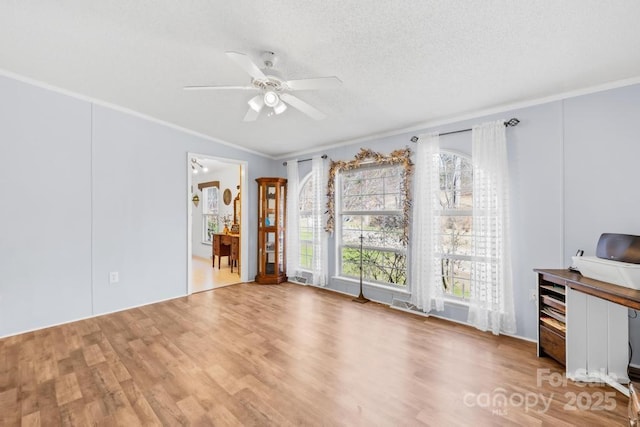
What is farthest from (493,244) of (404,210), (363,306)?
(363,306)

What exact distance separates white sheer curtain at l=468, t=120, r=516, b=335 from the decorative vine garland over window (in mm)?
809

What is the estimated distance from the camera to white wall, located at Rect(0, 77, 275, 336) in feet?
9.40

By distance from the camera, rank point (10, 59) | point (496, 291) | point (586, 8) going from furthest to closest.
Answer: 1. point (496, 291)
2. point (10, 59)
3. point (586, 8)

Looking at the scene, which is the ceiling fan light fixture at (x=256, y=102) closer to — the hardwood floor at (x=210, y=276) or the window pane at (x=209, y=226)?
the hardwood floor at (x=210, y=276)

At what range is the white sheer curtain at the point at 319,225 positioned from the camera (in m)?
4.51


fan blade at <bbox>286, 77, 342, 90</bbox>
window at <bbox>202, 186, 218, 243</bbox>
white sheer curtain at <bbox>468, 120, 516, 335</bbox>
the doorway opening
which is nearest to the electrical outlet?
the doorway opening

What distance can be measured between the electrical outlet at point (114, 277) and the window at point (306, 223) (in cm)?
273

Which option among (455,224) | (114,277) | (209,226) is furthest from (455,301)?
(209,226)

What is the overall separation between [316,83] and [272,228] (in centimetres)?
342

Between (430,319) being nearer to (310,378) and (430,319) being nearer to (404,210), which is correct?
(404,210)

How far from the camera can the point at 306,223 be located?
16.3 feet

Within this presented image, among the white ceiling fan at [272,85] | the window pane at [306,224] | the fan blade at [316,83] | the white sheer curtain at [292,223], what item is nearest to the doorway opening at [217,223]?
the white sheer curtain at [292,223]

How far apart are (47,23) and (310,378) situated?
3429 millimetres

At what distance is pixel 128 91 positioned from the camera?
122 inches
